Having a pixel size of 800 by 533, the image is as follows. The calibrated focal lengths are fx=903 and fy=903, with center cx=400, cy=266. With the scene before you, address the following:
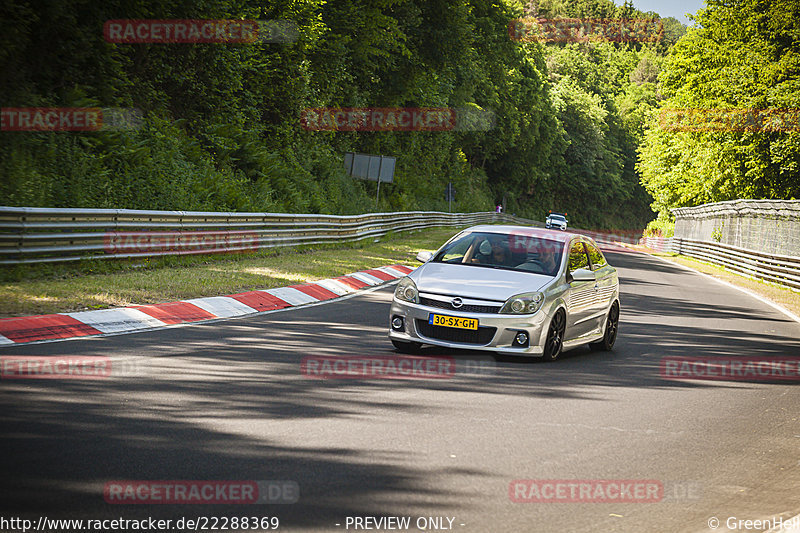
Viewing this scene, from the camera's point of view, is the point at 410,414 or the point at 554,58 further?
the point at 554,58

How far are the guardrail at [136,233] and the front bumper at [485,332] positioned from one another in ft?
21.3

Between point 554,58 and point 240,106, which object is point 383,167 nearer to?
point 240,106

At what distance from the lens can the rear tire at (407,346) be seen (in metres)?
10.3

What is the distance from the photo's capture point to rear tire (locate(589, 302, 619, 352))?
11.8m

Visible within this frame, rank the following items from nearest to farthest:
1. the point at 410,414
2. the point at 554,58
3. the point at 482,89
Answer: the point at 410,414 < the point at 482,89 < the point at 554,58

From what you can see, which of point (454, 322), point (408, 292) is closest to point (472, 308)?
point (454, 322)

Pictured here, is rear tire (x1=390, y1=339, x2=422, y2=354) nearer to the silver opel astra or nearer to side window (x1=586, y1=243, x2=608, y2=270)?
the silver opel astra

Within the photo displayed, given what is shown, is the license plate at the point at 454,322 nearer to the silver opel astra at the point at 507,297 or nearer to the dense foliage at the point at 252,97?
the silver opel astra at the point at 507,297

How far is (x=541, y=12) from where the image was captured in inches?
5591

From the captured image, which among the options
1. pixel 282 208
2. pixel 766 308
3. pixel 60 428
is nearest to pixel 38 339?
pixel 60 428

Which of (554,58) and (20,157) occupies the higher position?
(554,58)

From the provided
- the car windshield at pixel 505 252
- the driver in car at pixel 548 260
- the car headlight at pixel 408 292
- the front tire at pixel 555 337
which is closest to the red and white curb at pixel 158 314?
the car headlight at pixel 408 292

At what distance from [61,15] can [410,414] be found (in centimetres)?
1633

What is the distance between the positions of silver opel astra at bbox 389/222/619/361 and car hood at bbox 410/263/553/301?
1 cm
